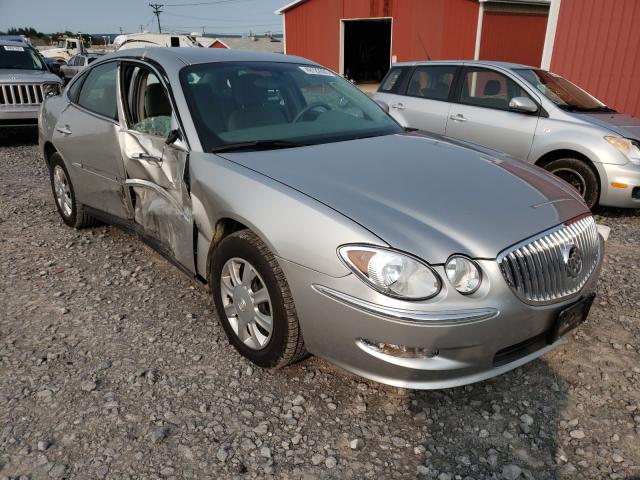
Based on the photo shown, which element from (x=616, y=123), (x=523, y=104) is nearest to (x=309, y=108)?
(x=523, y=104)

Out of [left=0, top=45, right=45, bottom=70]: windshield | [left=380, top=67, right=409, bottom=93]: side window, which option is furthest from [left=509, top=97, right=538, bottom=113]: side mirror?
[left=0, top=45, right=45, bottom=70]: windshield

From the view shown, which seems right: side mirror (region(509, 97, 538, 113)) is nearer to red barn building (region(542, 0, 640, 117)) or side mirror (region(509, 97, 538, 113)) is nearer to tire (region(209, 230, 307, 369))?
red barn building (region(542, 0, 640, 117))

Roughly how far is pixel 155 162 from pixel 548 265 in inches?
91.8

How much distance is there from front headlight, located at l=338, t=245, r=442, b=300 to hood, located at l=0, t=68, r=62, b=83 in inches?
361

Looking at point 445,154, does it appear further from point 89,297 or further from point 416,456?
point 89,297

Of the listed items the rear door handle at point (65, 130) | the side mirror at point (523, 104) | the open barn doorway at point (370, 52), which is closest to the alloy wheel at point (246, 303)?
the rear door handle at point (65, 130)

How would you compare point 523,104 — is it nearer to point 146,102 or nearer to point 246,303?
point 146,102

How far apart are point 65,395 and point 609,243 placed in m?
4.61

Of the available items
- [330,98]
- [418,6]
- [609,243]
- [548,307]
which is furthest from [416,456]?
[418,6]

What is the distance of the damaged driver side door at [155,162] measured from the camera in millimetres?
3049

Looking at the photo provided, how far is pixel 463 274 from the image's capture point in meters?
2.14

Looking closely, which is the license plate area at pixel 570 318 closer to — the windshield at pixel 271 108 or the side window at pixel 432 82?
the windshield at pixel 271 108

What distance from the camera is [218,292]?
2898 millimetres

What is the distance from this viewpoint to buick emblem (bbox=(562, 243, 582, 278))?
240cm
